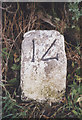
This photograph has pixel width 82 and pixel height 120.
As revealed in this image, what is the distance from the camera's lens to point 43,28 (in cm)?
165

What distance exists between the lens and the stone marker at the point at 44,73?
1.42 metres

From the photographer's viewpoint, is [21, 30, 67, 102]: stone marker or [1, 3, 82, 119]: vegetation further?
[1, 3, 82, 119]: vegetation

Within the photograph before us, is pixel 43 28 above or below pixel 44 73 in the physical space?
above

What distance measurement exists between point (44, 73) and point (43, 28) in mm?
485

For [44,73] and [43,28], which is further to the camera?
[43,28]

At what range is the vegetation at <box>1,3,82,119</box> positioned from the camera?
1.60 m

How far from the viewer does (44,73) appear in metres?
1.43

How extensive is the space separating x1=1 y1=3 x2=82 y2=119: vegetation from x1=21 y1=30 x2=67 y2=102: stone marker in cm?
20

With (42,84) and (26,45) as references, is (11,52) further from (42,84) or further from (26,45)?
(42,84)

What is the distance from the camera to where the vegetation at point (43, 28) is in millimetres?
1601

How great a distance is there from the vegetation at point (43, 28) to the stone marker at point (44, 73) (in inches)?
8.0

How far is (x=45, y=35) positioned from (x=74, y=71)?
48 cm

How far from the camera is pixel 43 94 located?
1.43 m

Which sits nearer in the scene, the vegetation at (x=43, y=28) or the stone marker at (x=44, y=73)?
the stone marker at (x=44, y=73)
